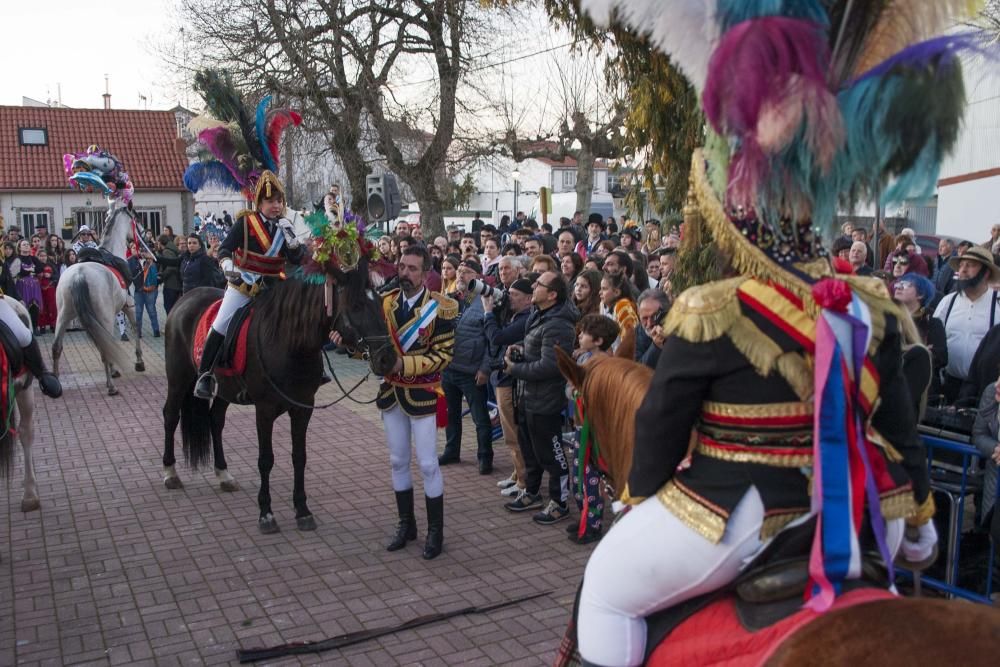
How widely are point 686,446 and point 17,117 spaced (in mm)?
40254

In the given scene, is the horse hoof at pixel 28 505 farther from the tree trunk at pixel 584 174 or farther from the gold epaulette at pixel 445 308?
the tree trunk at pixel 584 174

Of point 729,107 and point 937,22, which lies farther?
point 937,22

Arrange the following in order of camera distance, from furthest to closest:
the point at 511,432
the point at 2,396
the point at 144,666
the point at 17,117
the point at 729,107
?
the point at 17,117
the point at 511,432
the point at 2,396
the point at 144,666
the point at 729,107

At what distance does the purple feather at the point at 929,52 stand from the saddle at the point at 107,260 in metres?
12.7

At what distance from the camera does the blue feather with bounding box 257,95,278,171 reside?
7.37 meters

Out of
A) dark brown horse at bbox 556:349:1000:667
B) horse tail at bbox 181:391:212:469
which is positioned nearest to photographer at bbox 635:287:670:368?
horse tail at bbox 181:391:212:469

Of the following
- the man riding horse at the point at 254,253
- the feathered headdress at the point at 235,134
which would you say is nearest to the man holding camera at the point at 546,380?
the man riding horse at the point at 254,253

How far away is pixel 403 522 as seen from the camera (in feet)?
20.9

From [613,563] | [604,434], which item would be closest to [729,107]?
[613,563]

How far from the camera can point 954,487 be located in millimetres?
5133

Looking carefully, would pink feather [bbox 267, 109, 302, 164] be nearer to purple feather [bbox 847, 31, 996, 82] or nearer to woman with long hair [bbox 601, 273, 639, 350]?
woman with long hair [bbox 601, 273, 639, 350]

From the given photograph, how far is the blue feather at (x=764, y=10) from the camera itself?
7.54 ft

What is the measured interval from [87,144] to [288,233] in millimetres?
33229

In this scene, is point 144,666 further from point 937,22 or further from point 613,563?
point 937,22
